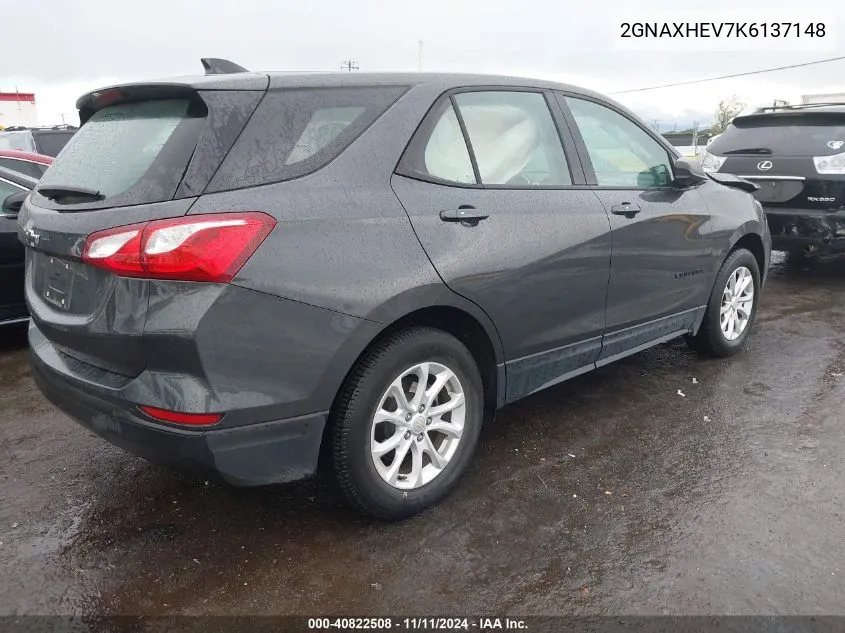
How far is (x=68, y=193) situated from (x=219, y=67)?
75 cm

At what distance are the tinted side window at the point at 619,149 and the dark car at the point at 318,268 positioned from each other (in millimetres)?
113

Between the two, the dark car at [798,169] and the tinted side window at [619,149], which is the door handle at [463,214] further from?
the dark car at [798,169]

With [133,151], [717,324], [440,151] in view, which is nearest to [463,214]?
[440,151]

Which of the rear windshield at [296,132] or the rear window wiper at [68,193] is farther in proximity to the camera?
the rear window wiper at [68,193]

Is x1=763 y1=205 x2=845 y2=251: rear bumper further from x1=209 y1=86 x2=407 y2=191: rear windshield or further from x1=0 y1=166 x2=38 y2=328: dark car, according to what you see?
x1=0 y1=166 x2=38 y2=328: dark car

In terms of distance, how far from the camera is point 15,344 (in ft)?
16.7

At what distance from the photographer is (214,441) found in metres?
2.18

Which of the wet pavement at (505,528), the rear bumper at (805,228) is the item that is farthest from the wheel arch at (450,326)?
Answer: the rear bumper at (805,228)

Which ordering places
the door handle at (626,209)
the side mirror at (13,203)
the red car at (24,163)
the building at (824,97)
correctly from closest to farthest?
the door handle at (626,209) → the side mirror at (13,203) → the red car at (24,163) → the building at (824,97)

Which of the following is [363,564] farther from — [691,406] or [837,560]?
[691,406]

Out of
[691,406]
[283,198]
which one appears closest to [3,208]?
[283,198]

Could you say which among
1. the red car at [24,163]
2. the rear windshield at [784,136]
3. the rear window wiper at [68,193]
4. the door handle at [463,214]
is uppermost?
the rear window wiper at [68,193]

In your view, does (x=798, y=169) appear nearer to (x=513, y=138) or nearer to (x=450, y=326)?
(x=513, y=138)

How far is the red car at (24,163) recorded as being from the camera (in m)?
5.49
